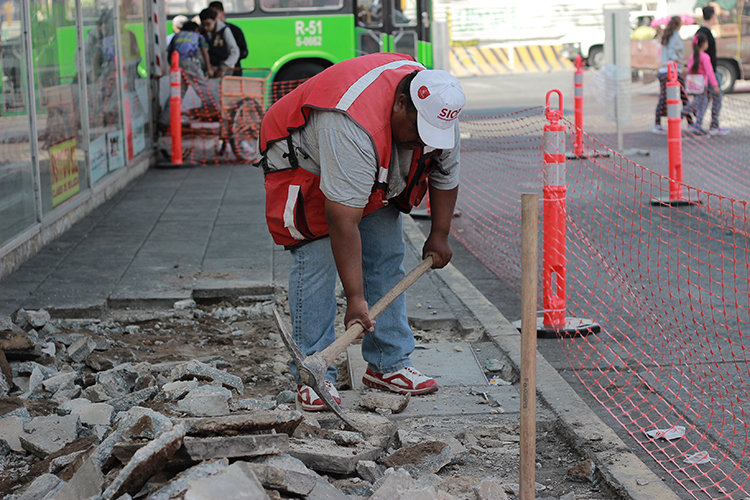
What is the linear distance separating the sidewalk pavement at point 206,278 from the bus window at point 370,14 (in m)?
6.39

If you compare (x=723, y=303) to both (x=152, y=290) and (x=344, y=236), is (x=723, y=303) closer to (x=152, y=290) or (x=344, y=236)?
(x=344, y=236)

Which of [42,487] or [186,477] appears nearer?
[186,477]

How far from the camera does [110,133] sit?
9938mm

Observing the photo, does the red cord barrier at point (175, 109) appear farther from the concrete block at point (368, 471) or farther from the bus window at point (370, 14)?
the concrete block at point (368, 471)

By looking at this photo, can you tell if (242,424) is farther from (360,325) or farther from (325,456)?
(360,325)

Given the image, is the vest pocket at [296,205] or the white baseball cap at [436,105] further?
the vest pocket at [296,205]

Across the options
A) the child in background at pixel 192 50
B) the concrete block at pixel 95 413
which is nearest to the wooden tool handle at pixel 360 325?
the concrete block at pixel 95 413

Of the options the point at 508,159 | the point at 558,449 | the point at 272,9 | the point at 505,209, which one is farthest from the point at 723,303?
the point at 272,9

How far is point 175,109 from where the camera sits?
12.0 meters

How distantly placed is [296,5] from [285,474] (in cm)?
1255

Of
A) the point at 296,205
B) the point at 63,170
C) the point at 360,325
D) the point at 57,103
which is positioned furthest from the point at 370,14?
the point at 360,325

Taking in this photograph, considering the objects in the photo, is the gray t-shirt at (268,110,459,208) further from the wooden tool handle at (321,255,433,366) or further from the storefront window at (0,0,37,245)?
the storefront window at (0,0,37,245)

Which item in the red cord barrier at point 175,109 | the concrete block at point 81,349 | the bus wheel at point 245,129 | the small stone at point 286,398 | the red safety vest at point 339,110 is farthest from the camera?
the bus wheel at point 245,129

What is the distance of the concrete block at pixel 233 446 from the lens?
2.73 meters
